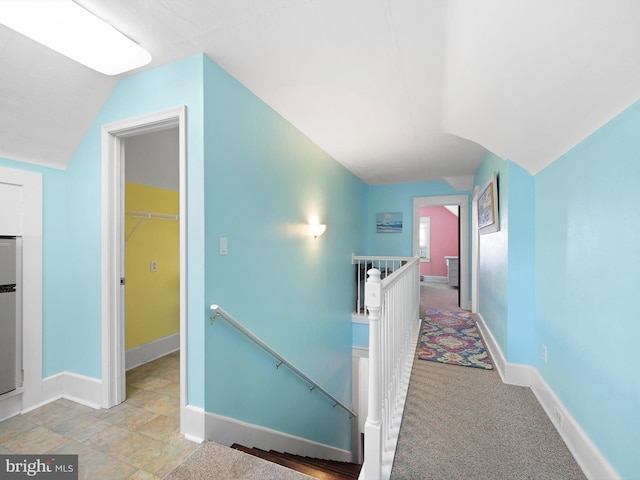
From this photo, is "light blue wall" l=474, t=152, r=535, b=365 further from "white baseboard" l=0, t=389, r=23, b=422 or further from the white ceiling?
"white baseboard" l=0, t=389, r=23, b=422

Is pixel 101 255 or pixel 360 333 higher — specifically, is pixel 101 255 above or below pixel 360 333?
above

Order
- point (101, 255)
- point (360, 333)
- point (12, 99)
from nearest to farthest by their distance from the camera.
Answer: point (12, 99)
point (101, 255)
point (360, 333)

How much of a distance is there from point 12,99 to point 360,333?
4453 mm

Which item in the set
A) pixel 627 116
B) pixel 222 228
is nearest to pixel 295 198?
pixel 222 228

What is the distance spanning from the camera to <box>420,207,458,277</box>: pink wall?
9016mm

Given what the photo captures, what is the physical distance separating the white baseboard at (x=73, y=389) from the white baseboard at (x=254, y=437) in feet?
3.18

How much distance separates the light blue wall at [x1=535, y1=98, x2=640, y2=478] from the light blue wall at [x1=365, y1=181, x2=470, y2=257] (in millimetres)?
3382

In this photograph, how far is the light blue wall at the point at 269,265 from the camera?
6.06ft

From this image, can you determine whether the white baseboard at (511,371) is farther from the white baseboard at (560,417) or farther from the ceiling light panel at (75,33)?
the ceiling light panel at (75,33)

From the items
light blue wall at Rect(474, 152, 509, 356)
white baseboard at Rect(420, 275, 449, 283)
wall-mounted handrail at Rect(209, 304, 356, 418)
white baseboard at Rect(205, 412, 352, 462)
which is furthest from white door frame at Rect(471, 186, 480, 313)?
white baseboard at Rect(420, 275, 449, 283)

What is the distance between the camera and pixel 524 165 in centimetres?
238

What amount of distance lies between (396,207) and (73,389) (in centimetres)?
514

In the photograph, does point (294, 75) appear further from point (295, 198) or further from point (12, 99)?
point (12, 99)

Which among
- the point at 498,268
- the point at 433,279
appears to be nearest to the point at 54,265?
the point at 498,268
